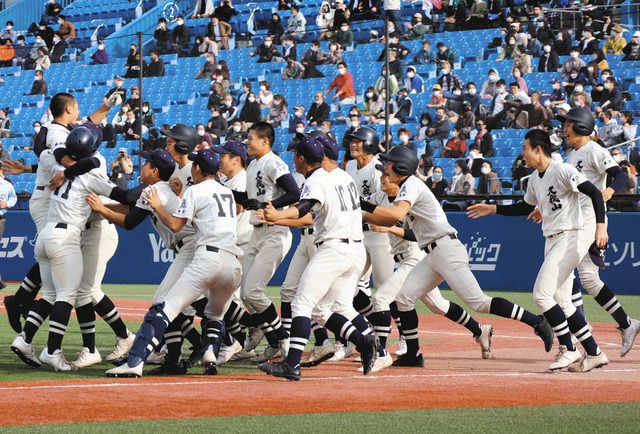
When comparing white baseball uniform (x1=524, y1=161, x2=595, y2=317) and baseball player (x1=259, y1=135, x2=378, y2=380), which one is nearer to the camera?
baseball player (x1=259, y1=135, x2=378, y2=380)

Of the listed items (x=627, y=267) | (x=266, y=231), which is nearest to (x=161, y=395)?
(x=266, y=231)

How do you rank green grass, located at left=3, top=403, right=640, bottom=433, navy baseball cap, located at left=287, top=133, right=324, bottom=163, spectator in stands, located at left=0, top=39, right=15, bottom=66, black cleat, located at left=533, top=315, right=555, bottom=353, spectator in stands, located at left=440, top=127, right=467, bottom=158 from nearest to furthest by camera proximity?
green grass, located at left=3, top=403, right=640, bottom=433
navy baseball cap, located at left=287, top=133, right=324, bottom=163
black cleat, located at left=533, top=315, right=555, bottom=353
spectator in stands, located at left=440, top=127, right=467, bottom=158
spectator in stands, located at left=0, top=39, right=15, bottom=66

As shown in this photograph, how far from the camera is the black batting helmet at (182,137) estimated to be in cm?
1016

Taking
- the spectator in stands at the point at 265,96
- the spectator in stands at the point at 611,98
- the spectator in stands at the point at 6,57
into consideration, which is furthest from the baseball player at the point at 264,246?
the spectator in stands at the point at 6,57

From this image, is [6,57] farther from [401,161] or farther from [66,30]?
[401,161]

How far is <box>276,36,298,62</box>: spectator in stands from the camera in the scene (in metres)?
25.9

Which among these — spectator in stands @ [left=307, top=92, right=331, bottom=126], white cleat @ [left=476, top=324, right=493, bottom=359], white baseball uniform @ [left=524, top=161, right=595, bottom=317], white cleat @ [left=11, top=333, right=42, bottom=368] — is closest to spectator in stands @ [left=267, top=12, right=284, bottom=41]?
spectator in stands @ [left=307, top=92, right=331, bottom=126]

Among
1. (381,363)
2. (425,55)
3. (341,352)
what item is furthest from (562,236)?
(425,55)

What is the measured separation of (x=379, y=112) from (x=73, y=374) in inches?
540

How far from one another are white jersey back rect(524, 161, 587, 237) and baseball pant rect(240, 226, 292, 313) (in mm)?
2424

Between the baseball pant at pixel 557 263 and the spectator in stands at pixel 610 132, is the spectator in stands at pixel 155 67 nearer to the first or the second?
the spectator in stands at pixel 610 132

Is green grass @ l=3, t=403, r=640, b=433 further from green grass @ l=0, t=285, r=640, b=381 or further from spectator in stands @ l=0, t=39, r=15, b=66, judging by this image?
spectator in stands @ l=0, t=39, r=15, b=66

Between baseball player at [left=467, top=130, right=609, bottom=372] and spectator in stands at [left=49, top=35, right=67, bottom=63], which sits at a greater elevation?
baseball player at [left=467, top=130, right=609, bottom=372]

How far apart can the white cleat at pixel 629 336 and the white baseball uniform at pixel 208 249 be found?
3.83 m
